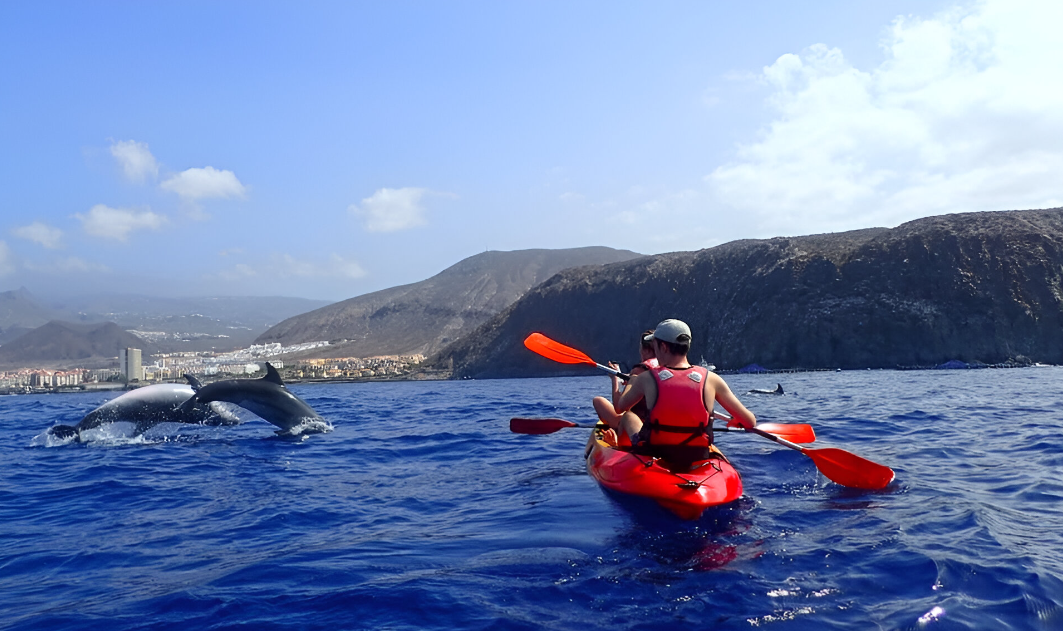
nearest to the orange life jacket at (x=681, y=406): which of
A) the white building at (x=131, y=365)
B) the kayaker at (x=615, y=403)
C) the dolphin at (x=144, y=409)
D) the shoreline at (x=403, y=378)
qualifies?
the kayaker at (x=615, y=403)

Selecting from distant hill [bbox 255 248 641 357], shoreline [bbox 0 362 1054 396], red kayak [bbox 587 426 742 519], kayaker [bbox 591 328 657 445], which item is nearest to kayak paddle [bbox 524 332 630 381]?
kayaker [bbox 591 328 657 445]

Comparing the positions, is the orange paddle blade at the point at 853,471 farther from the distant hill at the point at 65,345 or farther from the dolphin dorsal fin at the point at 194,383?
the distant hill at the point at 65,345

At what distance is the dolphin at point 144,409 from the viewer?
52.1ft

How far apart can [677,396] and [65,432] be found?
14.9 metres

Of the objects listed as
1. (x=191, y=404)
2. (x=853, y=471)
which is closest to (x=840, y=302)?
(x=191, y=404)

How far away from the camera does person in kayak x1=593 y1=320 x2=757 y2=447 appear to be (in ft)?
26.6

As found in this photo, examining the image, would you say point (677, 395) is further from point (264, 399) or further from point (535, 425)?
point (264, 399)

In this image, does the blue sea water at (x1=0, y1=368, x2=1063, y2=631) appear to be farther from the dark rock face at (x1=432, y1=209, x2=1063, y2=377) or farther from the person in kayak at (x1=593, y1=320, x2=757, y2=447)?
the dark rock face at (x1=432, y1=209, x2=1063, y2=377)

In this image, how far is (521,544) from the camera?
22.5ft

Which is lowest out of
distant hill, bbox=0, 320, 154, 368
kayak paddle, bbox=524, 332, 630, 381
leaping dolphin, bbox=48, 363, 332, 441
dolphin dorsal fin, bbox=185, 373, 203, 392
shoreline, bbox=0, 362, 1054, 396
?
shoreline, bbox=0, 362, 1054, 396

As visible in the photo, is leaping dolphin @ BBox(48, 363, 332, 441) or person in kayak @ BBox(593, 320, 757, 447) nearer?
person in kayak @ BBox(593, 320, 757, 447)

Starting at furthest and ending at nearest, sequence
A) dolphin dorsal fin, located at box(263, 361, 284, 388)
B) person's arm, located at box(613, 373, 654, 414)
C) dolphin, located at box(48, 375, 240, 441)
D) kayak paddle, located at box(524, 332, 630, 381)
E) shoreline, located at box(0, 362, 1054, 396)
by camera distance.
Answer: shoreline, located at box(0, 362, 1054, 396) → dolphin, located at box(48, 375, 240, 441) → dolphin dorsal fin, located at box(263, 361, 284, 388) → kayak paddle, located at box(524, 332, 630, 381) → person's arm, located at box(613, 373, 654, 414)

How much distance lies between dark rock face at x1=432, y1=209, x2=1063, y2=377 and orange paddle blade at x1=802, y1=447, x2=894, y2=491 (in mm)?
58300

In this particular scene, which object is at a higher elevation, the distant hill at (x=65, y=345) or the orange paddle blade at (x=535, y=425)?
the distant hill at (x=65, y=345)
